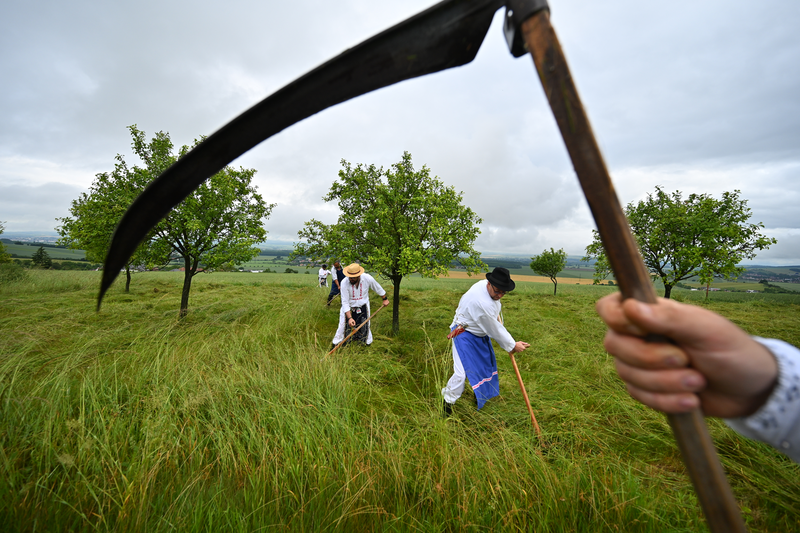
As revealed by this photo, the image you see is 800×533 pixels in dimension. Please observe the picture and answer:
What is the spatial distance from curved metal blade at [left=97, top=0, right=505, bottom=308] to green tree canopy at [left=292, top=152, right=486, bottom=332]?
5940mm

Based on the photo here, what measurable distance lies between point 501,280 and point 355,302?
3829 millimetres

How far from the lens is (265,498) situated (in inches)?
72.9

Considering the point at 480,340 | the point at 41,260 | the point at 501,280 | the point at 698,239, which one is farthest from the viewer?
the point at 41,260

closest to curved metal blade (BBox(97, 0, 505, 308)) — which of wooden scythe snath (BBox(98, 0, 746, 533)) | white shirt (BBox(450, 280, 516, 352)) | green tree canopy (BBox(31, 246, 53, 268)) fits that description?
wooden scythe snath (BBox(98, 0, 746, 533))

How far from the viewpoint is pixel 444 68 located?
823mm

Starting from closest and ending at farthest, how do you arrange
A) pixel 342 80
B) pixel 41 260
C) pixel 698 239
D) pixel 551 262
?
pixel 342 80 → pixel 698 239 → pixel 551 262 → pixel 41 260

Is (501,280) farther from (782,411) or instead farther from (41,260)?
(41,260)

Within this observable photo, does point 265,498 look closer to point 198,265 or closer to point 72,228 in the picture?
point 198,265

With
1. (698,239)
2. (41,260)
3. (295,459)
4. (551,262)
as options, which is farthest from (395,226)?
(41,260)

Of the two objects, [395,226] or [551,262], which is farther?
[551,262]

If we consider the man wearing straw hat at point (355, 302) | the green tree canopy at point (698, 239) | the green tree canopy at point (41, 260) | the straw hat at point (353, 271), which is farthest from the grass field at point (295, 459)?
the green tree canopy at point (41, 260)

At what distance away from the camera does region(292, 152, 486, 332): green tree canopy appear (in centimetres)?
707

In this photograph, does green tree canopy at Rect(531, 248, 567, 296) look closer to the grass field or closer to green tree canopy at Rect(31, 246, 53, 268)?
the grass field

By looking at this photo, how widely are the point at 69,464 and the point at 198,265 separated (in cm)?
682
